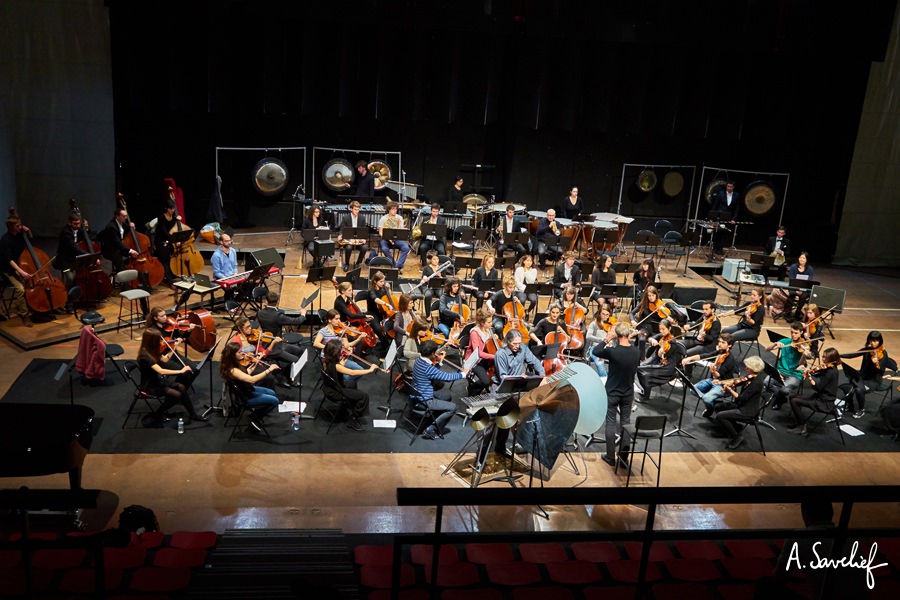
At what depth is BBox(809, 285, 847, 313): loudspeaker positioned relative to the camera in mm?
13859

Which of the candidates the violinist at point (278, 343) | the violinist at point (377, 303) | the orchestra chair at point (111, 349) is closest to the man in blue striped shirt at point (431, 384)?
the violinist at point (278, 343)

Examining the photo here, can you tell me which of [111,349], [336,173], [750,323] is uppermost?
[336,173]

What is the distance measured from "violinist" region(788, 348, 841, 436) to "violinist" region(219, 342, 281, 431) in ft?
21.1

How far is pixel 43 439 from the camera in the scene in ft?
21.3

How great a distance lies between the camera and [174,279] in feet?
46.8

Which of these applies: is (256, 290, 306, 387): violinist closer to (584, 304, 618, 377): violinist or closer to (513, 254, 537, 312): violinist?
(513, 254, 537, 312): violinist

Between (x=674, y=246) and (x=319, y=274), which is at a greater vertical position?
(x=319, y=274)

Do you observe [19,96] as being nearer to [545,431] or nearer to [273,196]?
[273,196]

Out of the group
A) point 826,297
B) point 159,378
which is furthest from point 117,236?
point 826,297

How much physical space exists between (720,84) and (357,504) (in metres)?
14.7

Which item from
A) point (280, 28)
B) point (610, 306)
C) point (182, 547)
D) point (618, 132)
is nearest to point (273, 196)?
point (280, 28)

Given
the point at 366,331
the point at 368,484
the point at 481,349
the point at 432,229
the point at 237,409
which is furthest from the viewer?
the point at 432,229

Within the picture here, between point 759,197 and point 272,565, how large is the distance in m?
17.2

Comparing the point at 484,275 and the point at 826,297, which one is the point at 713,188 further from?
the point at 484,275
